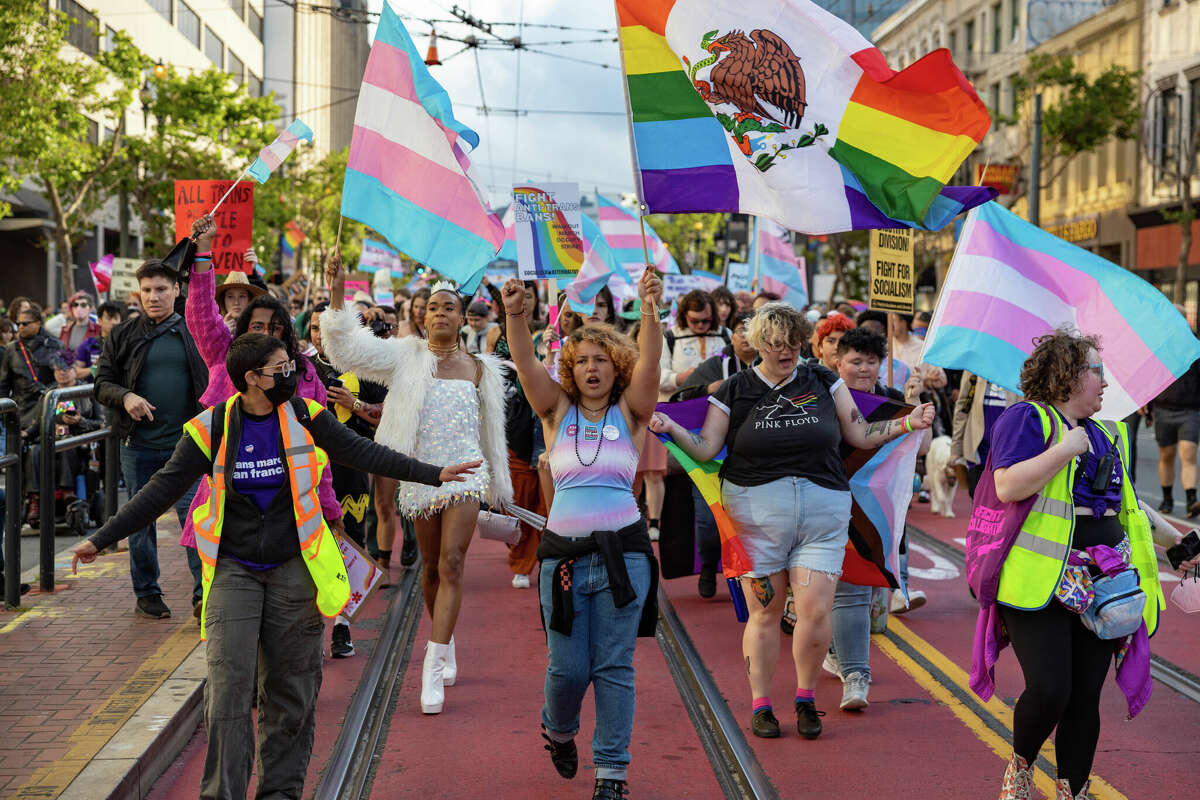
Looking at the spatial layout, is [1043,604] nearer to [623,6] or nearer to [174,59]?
[623,6]

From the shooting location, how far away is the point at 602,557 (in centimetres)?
515

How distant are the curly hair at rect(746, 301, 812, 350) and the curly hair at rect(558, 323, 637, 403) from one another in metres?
0.93

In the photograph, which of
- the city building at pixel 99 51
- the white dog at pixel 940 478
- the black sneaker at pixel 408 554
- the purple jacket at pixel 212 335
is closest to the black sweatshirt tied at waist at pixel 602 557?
the purple jacket at pixel 212 335

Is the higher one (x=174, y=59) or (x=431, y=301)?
(x=174, y=59)

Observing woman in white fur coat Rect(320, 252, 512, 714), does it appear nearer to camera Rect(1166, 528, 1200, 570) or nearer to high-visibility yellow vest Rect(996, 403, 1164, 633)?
high-visibility yellow vest Rect(996, 403, 1164, 633)

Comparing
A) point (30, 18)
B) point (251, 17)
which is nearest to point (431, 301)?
point (30, 18)

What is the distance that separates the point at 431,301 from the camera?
694cm

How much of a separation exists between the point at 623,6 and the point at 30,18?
59.3 ft

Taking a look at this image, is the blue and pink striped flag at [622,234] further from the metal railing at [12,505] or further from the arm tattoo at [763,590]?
the arm tattoo at [763,590]

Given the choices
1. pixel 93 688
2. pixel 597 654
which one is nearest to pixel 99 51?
pixel 93 688

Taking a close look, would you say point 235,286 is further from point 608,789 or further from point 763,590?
point 608,789

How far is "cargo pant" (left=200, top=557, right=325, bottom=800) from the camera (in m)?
4.50

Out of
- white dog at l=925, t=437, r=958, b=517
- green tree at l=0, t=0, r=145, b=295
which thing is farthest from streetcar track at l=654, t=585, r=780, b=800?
green tree at l=0, t=0, r=145, b=295

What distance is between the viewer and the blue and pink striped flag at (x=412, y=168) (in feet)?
23.1
